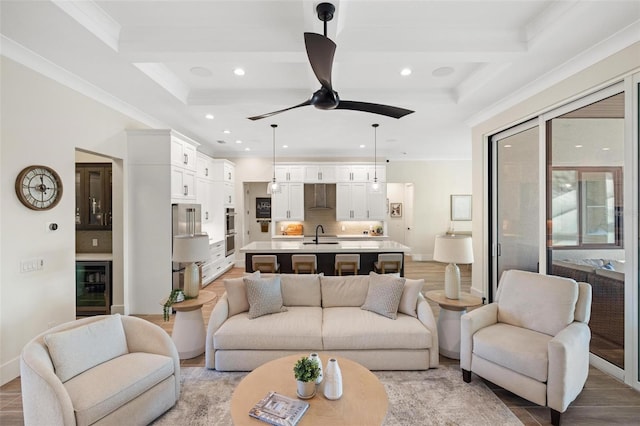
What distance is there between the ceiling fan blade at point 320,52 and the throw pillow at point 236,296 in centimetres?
218

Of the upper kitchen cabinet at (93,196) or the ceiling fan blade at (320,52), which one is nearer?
the ceiling fan blade at (320,52)

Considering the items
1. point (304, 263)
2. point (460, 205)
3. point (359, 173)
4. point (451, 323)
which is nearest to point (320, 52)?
point (451, 323)

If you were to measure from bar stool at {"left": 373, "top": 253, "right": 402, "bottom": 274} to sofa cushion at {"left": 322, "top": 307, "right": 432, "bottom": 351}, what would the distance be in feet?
5.96

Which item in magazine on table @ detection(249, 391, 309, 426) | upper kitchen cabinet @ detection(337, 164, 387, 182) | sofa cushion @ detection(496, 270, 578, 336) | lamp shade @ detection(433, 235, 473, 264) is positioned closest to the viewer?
magazine on table @ detection(249, 391, 309, 426)

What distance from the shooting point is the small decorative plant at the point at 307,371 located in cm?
177

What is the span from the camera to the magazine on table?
1.60m

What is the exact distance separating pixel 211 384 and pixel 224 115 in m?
3.68

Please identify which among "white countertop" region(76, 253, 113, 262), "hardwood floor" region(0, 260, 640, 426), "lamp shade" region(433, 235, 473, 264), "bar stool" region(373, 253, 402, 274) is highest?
"lamp shade" region(433, 235, 473, 264)

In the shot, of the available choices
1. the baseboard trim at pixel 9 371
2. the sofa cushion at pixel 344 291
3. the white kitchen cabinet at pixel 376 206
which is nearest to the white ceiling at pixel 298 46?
the sofa cushion at pixel 344 291

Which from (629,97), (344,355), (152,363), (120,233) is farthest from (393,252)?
(120,233)

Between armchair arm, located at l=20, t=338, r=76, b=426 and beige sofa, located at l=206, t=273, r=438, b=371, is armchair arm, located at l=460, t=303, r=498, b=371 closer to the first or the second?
beige sofa, located at l=206, t=273, r=438, b=371

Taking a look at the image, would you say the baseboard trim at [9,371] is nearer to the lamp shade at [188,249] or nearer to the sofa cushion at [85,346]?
the sofa cushion at [85,346]

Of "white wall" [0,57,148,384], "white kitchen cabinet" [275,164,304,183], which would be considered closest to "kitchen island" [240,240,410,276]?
"white wall" [0,57,148,384]

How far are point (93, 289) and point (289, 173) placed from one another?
462 cm
